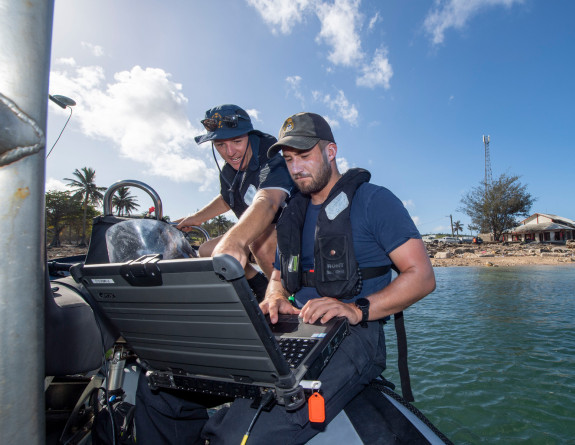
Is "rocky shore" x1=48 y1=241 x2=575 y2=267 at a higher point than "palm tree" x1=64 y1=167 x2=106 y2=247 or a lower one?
lower

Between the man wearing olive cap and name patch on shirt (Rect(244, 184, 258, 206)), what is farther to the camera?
name patch on shirt (Rect(244, 184, 258, 206))

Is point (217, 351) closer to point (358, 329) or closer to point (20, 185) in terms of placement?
point (20, 185)

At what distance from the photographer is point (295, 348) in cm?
146

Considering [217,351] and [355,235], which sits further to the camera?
[355,235]

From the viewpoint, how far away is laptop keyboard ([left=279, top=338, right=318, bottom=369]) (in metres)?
1.33

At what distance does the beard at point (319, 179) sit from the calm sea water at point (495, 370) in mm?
3157

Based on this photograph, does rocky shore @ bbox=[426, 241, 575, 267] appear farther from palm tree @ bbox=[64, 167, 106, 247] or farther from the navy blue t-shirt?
palm tree @ bbox=[64, 167, 106, 247]

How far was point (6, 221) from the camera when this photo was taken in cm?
71

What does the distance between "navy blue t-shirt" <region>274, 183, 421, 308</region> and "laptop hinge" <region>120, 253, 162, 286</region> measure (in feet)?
4.93

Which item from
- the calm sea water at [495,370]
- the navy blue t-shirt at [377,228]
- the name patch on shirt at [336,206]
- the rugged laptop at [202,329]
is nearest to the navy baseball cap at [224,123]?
the name patch on shirt at [336,206]

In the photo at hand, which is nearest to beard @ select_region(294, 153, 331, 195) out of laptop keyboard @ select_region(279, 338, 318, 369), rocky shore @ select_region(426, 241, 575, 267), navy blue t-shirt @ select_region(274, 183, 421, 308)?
navy blue t-shirt @ select_region(274, 183, 421, 308)

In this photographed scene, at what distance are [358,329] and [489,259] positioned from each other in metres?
32.4

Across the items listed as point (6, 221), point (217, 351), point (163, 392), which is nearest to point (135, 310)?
point (217, 351)

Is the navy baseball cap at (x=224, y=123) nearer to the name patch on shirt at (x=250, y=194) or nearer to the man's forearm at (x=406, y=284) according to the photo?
the name patch on shirt at (x=250, y=194)
